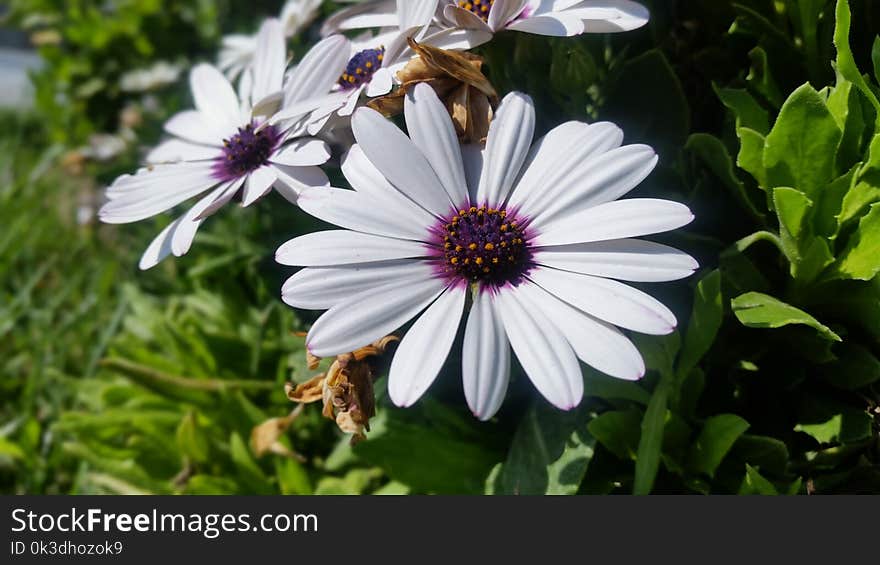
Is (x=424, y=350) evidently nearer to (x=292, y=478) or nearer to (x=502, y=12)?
(x=502, y=12)

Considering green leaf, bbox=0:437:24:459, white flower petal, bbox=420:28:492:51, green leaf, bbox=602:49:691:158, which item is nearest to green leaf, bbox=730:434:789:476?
green leaf, bbox=602:49:691:158

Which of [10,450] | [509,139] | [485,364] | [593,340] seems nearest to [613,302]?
[593,340]

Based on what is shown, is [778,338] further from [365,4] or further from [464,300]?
[365,4]

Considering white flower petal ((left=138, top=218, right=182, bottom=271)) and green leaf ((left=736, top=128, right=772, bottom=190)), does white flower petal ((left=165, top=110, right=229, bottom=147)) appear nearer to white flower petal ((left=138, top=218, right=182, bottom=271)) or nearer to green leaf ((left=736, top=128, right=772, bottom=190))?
white flower petal ((left=138, top=218, right=182, bottom=271))

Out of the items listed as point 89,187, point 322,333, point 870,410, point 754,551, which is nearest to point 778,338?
point 870,410

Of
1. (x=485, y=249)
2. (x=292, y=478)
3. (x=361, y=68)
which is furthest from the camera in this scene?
(x=292, y=478)

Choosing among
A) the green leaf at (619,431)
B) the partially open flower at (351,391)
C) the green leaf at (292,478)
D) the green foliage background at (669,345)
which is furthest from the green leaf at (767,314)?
the green leaf at (292,478)

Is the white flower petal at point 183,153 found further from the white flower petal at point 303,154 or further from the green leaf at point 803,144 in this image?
the green leaf at point 803,144
